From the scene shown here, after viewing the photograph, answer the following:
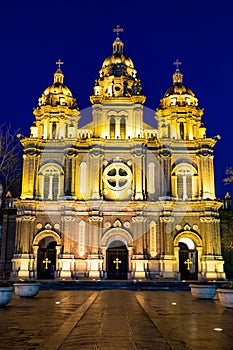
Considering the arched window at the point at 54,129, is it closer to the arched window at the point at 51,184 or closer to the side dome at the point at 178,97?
the arched window at the point at 51,184

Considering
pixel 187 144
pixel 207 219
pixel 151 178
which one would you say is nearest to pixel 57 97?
pixel 151 178

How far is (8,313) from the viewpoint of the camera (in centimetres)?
1716

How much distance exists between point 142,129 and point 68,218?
40.1ft

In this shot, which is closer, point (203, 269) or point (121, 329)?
point (121, 329)

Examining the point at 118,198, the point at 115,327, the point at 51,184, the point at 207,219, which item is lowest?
the point at 115,327

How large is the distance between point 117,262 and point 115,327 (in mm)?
27737

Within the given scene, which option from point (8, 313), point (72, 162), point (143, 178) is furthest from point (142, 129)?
point (8, 313)

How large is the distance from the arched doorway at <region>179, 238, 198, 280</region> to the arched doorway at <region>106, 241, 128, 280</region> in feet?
18.3

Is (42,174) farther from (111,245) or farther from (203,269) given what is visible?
(203,269)

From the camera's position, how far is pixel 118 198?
4269 centimetres

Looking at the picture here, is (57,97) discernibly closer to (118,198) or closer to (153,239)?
(118,198)

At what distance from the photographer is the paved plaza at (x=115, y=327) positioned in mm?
11297

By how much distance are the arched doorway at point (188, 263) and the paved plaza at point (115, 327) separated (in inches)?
849

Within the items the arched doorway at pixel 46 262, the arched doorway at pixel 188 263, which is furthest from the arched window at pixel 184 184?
the arched doorway at pixel 46 262
